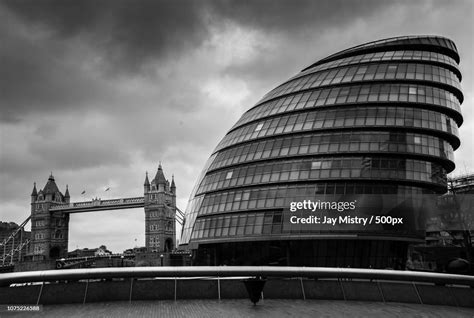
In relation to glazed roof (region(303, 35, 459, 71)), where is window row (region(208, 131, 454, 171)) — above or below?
below

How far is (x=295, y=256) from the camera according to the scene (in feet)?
174

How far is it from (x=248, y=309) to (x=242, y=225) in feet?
123

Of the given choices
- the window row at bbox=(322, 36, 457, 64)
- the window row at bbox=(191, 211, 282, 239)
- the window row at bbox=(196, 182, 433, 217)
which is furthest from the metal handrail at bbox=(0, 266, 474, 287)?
the window row at bbox=(322, 36, 457, 64)

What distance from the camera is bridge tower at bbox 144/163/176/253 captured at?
19050 cm

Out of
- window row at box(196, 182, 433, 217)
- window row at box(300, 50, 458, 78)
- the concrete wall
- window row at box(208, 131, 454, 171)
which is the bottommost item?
the concrete wall

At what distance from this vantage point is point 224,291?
20344mm

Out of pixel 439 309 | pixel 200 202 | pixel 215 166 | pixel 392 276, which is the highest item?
pixel 215 166

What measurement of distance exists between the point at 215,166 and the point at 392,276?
147 ft

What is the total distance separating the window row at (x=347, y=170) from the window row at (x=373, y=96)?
782cm

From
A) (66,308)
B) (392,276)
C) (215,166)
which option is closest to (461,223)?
(392,276)

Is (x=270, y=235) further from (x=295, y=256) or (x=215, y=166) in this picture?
(x=215, y=166)

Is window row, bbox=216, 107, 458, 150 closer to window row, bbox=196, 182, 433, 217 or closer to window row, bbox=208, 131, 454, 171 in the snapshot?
window row, bbox=208, 131, 454, 171

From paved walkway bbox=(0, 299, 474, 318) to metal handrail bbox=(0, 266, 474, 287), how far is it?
1.10m

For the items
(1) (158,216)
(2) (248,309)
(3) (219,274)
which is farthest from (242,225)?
(1) (158,216)
